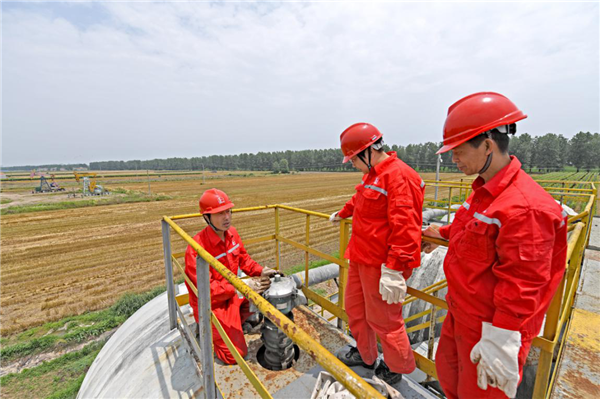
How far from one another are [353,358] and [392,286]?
43.0 inches

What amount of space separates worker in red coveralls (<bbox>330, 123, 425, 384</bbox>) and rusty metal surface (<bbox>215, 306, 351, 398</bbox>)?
0.44 meters

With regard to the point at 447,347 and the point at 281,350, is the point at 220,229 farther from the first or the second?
the point at 447,347

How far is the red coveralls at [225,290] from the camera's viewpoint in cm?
287

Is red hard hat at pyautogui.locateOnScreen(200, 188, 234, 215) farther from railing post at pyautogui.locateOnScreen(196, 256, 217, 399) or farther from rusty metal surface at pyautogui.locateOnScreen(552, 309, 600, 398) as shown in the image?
rusty metal surface at pyautogui.locateOnScreen(552, 309, 600, 398)

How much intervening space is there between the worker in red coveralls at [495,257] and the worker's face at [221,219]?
7.43 feet

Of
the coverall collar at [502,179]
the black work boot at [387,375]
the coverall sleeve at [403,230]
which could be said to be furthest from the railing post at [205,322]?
the coverall collar at [502,179]

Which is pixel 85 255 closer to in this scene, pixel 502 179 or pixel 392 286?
pixel 392 286

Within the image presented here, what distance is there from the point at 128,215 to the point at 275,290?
18.1 metres

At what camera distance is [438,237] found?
2.17 meters

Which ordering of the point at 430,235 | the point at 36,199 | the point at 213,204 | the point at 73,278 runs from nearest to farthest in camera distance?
the point at 430,235 → the point at 213,204 → the point at 73,278 → the point at 36,199

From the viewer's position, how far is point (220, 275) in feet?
10.1

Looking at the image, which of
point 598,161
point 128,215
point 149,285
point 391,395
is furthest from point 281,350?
point 598,161

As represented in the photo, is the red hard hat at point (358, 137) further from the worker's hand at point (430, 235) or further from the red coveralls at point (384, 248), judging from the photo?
the worker's hand at point (430, 235)

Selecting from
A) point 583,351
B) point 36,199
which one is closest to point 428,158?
point 36,199
